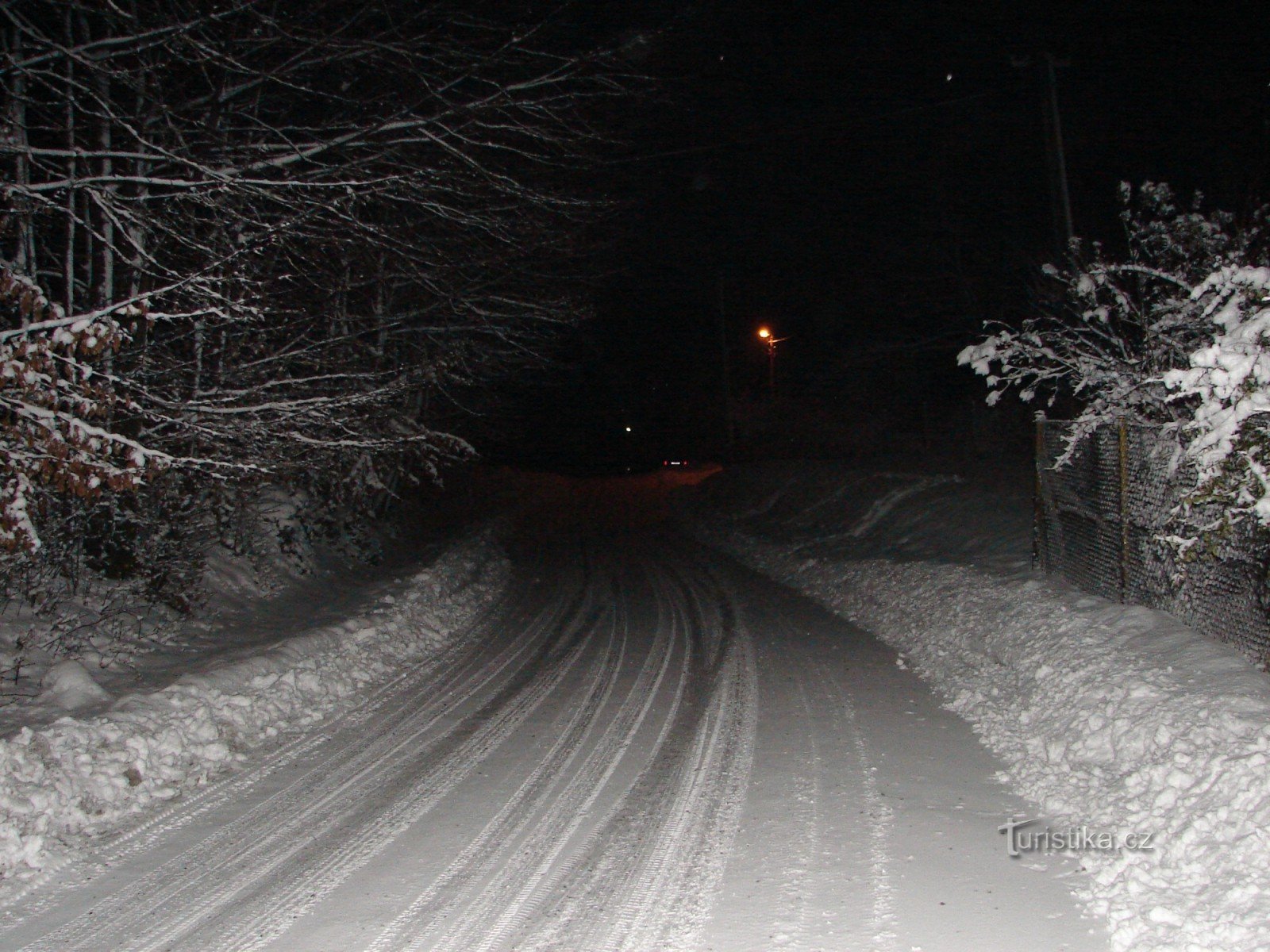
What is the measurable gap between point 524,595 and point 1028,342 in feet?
27.9

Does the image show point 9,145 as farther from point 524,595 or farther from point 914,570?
point 914,570

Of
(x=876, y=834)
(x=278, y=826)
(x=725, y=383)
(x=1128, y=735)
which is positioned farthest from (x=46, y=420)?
(x=725, y=383)

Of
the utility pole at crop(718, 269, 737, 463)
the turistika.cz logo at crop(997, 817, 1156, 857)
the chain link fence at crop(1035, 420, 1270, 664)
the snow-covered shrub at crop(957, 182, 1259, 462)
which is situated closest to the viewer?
the turistika.cz logo at crop(997, 817, 1156, 857)

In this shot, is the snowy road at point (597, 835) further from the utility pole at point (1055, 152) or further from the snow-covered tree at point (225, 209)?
the utility pole at point (1055, 152)

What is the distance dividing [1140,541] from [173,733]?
8.36 meters

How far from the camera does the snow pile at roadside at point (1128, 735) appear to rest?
4.18m

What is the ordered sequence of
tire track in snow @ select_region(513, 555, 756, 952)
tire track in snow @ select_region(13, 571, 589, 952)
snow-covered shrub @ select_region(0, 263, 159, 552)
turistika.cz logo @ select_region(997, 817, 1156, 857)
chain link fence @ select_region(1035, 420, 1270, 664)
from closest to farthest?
tire track in snow @ select_region(513, 555, 756, 952) < tire track in snow @ select_region(13, 571, 589, 952) < turistika.cz logo @ select_region(997, 817, 1156, 857) < snow-covered shrub @ select_region(0, 263, 159, 552) < chain link fence @ select_region(1035, 420, 1270, 664)

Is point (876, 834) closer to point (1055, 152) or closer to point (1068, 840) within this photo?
point (1068, 840)

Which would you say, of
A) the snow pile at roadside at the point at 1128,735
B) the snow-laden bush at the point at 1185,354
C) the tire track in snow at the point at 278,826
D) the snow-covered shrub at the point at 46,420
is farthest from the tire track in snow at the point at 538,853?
the snow-laden bush at the point at 1185,354

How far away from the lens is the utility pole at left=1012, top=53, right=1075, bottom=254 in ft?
39.0

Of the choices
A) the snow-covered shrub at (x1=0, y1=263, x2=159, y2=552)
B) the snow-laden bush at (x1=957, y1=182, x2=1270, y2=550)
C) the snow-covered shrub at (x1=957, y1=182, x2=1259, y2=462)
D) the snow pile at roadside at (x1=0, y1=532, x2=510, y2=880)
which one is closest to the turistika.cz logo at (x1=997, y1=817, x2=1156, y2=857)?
the snow-laden bush at (x1=957, y1=182, x2=1270, y2=550)

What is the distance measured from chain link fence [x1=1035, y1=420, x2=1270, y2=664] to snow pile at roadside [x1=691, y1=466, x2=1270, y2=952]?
10.5 inches

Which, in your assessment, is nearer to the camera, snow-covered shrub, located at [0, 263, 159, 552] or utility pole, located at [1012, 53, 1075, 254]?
snow-covered shrub, located at [0, 263, 159, 552]

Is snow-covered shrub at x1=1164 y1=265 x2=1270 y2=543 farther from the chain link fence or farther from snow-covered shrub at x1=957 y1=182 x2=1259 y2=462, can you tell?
snow-covered shrub at x1=957 y1=182 x2=1259 y2=462
